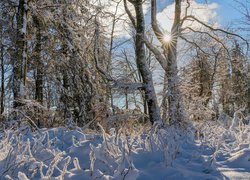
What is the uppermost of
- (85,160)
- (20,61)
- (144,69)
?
(20,61)

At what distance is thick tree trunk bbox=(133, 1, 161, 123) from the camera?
9.85 meters

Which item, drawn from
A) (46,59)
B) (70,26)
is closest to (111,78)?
(70,26)

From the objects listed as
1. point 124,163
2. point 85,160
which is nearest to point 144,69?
point 85,160

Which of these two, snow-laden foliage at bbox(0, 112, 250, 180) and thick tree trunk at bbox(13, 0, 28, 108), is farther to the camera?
thick tree trunk at bbox(13, 0, 28, 108)

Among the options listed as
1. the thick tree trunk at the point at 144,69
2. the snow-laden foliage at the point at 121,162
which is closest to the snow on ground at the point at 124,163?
the snow-laden foliage at the point at 121,162

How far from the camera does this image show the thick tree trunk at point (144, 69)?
32.3ft

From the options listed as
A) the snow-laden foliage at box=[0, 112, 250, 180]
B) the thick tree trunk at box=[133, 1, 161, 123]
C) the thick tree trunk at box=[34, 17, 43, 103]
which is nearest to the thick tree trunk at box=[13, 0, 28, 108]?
the thick tree trunk at box=[133, 1, 161, 123]

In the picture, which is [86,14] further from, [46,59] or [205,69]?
[205,69]

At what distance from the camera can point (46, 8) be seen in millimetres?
12344

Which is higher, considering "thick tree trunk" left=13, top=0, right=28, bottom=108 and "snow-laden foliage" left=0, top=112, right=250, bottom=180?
"thick tree trunk" left=13, top=0, right=28, bottom=108

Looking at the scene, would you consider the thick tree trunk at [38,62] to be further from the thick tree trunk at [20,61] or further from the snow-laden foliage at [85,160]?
the snow-laden foliage at [85,160]

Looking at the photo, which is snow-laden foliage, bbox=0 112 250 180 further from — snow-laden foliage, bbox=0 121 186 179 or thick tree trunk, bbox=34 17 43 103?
thick tree trunk, bbox=34 17 43 103

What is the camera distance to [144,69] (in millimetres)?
9969

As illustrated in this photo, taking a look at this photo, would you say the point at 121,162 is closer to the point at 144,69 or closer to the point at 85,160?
the point at 85,160
